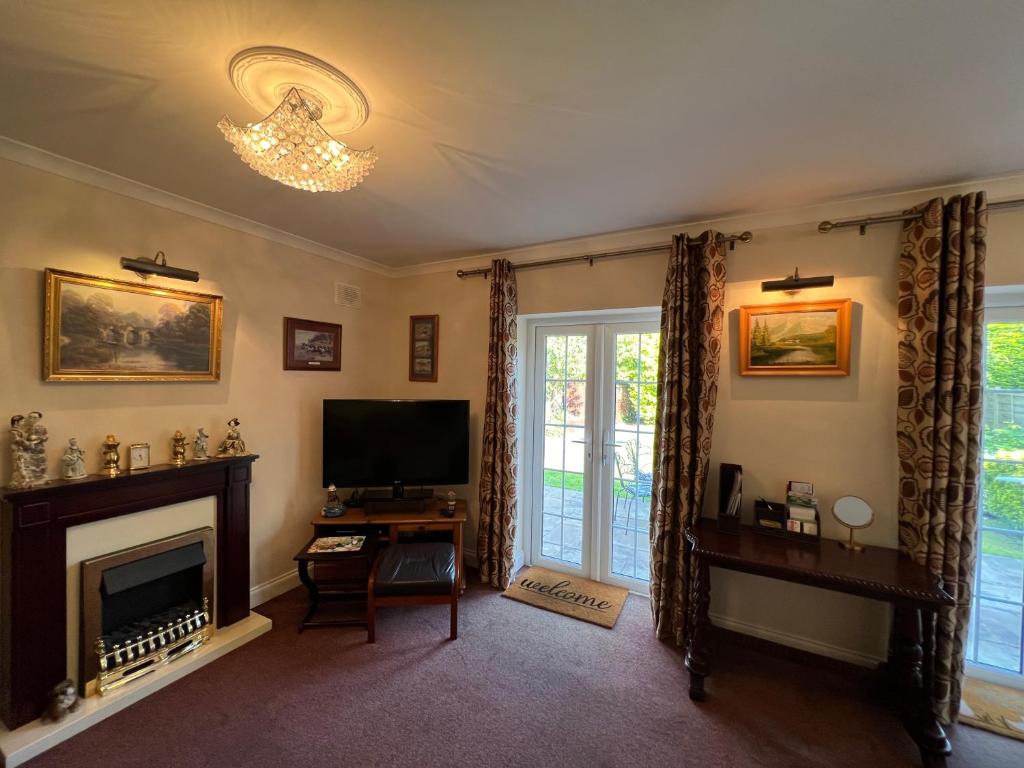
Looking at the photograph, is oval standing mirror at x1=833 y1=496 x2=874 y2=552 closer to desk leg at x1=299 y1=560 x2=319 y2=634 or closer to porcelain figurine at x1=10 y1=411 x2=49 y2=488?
desk leg at x1=299 y1=560 x2=319 y2=634

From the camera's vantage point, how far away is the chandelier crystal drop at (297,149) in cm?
127

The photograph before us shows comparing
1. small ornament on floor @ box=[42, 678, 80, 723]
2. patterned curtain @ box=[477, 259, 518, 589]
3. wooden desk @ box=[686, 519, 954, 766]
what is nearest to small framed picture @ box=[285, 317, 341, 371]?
patterned curtain @ box=[477, 259, 518, 589]

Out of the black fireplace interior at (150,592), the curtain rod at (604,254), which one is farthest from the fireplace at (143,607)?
the curtain rod at (604,254)

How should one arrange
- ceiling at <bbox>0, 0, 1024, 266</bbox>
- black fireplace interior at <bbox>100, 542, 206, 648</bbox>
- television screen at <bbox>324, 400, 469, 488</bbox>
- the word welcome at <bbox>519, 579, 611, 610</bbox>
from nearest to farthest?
ceiling at <bbox>0, 0, 1024, 266</bbox> < black fireplace interior at <bbox>100, 542, 206, 648</bbox> < the word welcome at <bbox>519, 579, 611, 610</bbox> < television screen at <bbox>324, 400, 469, 488</bbox>

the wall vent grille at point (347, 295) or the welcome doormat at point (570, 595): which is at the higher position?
the wall vent grille at point (347, 295)

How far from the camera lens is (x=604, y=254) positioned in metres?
2.76

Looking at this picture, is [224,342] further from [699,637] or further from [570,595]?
[699,637]

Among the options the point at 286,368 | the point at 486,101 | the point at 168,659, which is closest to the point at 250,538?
the point at 168,659

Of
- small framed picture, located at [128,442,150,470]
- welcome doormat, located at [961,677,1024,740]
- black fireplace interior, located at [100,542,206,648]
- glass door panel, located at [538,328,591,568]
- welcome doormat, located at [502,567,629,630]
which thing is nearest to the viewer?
welcome doormat, located at [961,677,1024,740]

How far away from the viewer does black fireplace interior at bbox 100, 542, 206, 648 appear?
197 centimetres

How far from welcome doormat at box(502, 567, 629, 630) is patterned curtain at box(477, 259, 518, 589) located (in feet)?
0.60

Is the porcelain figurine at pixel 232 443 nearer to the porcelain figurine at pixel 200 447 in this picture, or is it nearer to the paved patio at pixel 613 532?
the porcelain figurine at pixel 200 447

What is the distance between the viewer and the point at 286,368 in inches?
113

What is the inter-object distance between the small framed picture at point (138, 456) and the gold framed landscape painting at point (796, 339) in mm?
3375
